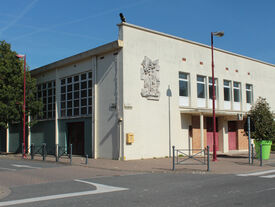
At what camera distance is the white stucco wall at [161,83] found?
20703 mm

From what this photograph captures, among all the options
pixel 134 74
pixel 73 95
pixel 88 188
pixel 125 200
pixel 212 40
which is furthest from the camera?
pixel 73 95

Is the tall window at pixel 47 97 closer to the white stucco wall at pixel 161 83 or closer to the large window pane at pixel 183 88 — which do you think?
the white stucco wall at pixel 161 83

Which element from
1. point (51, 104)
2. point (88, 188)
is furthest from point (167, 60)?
point (88, 188)

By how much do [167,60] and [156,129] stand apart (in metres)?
4.84

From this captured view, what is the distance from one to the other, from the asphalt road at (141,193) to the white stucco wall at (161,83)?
9.35 metres

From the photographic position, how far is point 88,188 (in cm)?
1015

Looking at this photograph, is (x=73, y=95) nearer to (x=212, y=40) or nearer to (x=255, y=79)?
(x=212, y=40)

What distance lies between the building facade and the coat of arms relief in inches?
2.5

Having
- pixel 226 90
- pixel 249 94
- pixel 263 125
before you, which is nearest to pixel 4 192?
pixel 263 125

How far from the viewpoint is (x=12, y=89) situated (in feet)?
80.1

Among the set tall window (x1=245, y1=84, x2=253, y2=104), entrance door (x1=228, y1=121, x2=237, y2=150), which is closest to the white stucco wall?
entrance door (x1=228, y1=121, x2=237, y2=150)

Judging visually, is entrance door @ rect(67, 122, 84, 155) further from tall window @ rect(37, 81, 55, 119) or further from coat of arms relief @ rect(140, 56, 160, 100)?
coat of arms relief @ rect(140, 56, 160, 100)

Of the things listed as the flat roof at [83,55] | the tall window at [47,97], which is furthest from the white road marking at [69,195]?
the tall window at [47,97]

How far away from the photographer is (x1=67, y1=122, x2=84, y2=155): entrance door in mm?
24031
